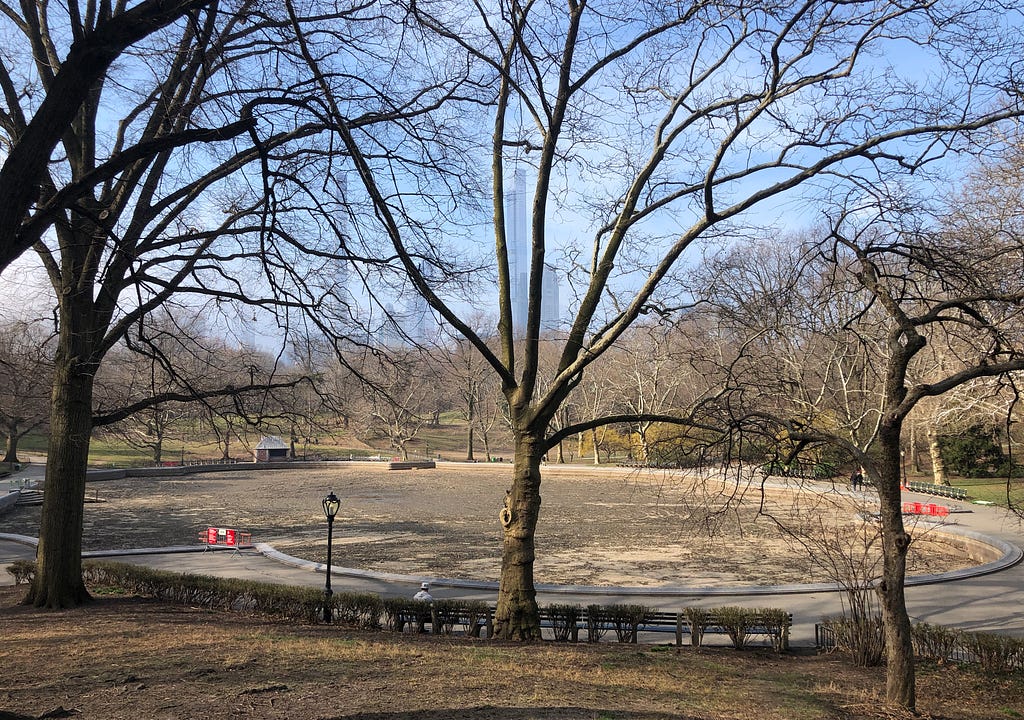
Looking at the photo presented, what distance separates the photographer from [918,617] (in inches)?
530

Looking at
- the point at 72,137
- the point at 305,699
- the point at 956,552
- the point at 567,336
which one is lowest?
the point at 956,552

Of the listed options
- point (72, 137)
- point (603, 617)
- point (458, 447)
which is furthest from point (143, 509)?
point (458, 447)

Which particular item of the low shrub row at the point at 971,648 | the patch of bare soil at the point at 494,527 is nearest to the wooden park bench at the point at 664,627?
the patch of bare soil at the point at 494,527

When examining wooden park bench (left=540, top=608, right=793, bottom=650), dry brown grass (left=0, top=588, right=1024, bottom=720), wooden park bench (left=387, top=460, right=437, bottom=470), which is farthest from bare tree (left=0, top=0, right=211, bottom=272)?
wooden park bench (left=387, top=460, right=437, bottom=470)

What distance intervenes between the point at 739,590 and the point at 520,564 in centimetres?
749

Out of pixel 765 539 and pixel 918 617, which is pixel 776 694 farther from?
pixel 765 539

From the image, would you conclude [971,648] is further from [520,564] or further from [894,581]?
[520,564]

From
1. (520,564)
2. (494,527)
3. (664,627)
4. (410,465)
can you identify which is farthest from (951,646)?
(410,465)

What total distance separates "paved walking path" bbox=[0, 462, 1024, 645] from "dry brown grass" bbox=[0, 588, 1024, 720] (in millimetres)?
3572

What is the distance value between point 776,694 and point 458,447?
7941 cm

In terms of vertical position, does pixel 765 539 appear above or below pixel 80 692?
below

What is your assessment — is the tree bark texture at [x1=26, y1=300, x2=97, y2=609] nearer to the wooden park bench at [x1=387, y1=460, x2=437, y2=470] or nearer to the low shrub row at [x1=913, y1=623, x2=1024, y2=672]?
the low shrub row at [x1=913, y1=623, x2=1024, y2=672]

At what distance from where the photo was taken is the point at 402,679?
7.04 metres

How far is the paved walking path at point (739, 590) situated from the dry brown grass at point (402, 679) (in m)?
3.57
